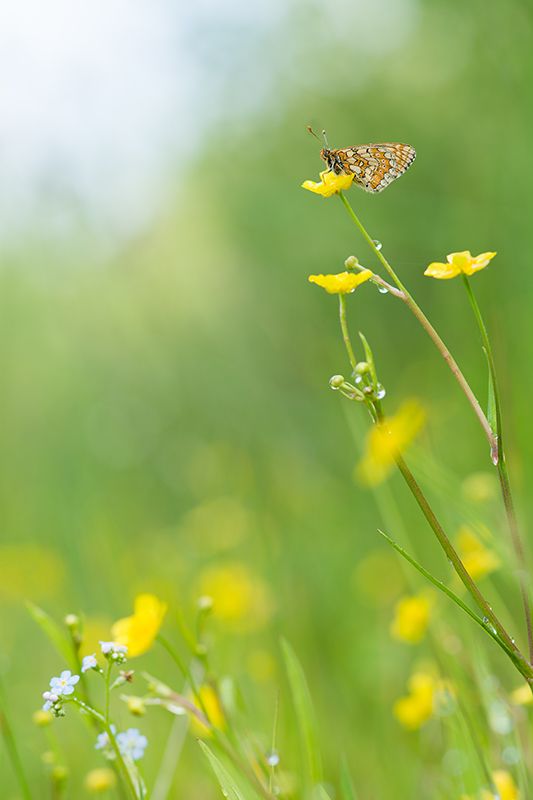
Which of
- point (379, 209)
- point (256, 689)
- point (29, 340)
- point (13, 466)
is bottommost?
point (13, 466)

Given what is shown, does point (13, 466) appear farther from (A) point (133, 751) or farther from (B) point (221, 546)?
(A) point (133, 751)

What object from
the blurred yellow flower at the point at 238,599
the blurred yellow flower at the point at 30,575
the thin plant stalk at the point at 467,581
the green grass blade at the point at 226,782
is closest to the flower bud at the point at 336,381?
the thin plant stalk at the point at 467,581

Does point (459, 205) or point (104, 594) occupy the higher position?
point (459, 205)

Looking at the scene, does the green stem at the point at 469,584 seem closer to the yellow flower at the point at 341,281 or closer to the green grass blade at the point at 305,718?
the yellow flower at the point at 341,281

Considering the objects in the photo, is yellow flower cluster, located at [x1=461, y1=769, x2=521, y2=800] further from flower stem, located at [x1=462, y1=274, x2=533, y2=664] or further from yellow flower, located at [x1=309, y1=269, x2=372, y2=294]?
yellow flower, located at [x1=309, y1=269, x2=372, y2=294]

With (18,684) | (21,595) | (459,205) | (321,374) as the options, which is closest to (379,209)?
(459,205)

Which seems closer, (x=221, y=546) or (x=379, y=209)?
(x=221, y=546)

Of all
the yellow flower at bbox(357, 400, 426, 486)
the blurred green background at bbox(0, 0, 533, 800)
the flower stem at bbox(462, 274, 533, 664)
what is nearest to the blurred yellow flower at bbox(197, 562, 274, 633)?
the blurred green background at bbox(0, 0, 533, 800)

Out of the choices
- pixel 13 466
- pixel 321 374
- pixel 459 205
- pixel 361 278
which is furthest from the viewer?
pixel 13 466

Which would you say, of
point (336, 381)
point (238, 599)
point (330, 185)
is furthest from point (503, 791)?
point (238, 599)

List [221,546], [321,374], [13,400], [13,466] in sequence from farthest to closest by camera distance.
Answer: [13,400]
[13,466]
[321,374]
[221,546]
